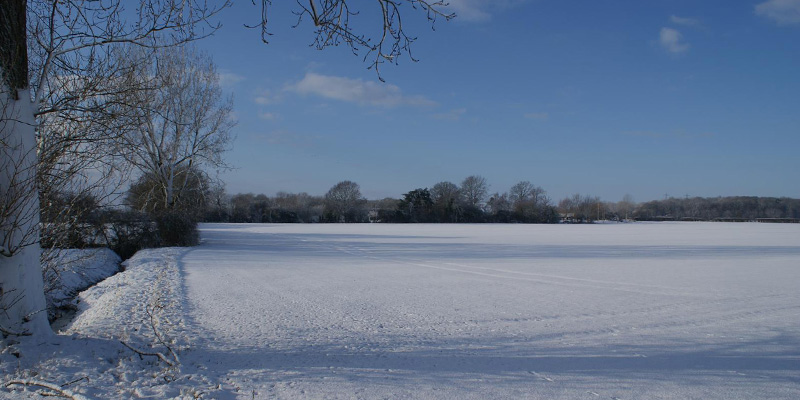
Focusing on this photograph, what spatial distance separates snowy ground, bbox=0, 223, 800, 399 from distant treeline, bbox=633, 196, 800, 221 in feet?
347

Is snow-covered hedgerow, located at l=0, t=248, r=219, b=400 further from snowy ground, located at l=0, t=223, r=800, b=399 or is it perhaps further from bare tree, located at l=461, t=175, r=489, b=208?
bare tree, located at l=461, t=175, r=489, b=208

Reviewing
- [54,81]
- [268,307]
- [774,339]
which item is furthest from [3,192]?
[774,339]

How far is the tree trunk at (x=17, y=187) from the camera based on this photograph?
411cm

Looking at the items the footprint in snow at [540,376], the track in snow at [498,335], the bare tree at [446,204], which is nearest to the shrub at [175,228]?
the track in snow at [498,335]

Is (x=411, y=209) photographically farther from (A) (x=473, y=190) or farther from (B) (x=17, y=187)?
(B) (x=17, y=187)

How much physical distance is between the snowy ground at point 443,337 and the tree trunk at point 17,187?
47cm

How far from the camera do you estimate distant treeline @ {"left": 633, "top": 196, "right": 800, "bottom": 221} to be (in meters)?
102

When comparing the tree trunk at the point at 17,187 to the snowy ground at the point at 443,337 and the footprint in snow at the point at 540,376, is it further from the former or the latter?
the footprint in snow at the point at 540,376

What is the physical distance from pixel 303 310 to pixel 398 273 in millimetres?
5842

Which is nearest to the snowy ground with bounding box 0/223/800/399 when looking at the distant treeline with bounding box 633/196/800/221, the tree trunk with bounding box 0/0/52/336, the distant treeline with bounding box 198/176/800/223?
the tree trunk with bounding box 0/0/52/336

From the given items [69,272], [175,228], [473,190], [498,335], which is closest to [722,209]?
[473,190]

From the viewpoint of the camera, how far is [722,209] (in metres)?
108

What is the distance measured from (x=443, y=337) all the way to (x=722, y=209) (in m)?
127

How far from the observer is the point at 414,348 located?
211 inches
